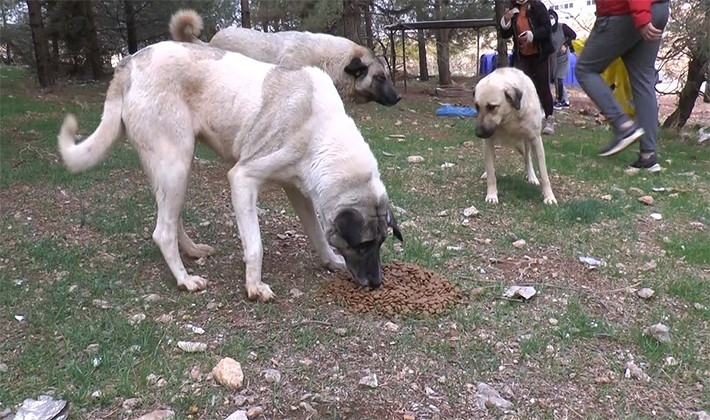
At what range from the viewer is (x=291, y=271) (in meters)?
3.79

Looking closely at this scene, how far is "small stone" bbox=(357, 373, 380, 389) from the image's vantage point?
8.71ft

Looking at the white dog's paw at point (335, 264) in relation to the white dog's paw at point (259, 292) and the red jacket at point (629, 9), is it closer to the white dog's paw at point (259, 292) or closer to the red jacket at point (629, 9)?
the white dog's paw at point (259, 292)

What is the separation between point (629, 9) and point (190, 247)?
444cm

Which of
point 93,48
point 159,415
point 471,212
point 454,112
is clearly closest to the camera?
point 159,415

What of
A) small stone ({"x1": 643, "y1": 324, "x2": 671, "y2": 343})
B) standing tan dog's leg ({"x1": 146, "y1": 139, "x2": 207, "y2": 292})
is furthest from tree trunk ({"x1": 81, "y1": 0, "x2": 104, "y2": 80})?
small stone ({"x1": 643, "y1": 324, "x2": 671, "y2": 343})

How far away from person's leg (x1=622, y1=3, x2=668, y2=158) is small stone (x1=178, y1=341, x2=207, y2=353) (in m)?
5.24

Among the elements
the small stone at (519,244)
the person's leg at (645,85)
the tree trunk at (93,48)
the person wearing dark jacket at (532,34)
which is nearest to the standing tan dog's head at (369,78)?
the person wearing dark jacket at (532,34)

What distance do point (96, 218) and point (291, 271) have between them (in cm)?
174

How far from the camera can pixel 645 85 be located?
630 cm

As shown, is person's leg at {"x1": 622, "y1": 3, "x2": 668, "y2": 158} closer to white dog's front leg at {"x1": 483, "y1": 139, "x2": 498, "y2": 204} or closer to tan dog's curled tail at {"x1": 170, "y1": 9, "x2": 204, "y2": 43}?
white dog's front leg at {"x1": 483, "y1": 139, "x2": 498, "y2": 204}

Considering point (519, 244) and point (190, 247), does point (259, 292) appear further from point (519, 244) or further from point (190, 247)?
point (519, 244)

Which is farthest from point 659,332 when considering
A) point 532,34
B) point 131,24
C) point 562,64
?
point 131,24

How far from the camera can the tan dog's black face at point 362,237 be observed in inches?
124

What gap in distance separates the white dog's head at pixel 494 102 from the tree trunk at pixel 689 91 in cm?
666
